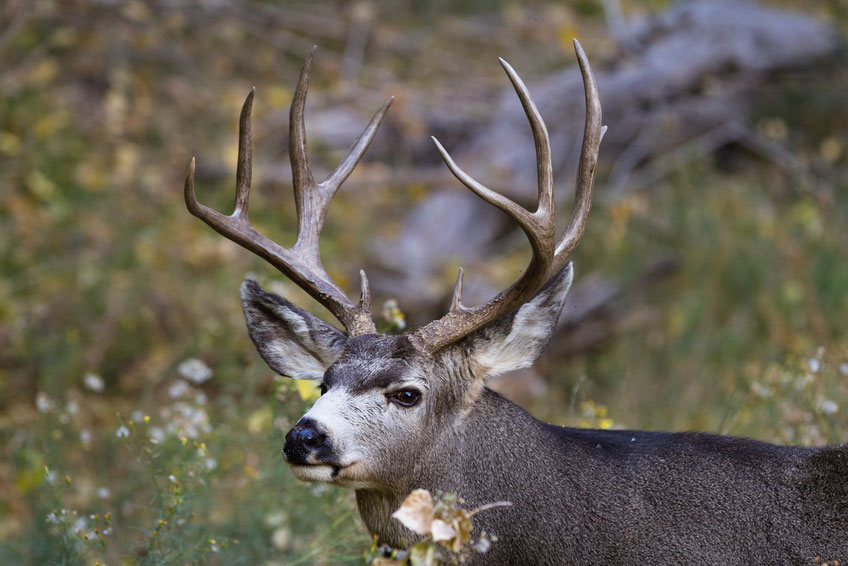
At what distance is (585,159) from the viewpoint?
395 cm

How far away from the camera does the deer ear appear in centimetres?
404

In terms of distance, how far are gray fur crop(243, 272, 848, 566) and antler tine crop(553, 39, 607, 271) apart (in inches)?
4.2

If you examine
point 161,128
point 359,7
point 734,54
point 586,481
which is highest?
point 586,481

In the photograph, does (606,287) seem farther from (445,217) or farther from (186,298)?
(186,298)

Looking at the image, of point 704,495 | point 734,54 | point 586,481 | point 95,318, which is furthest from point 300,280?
point 734,54

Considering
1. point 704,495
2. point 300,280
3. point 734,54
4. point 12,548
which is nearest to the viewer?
point 704,495

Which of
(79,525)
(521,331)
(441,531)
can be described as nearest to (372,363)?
(521,331)

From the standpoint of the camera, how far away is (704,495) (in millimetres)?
3779

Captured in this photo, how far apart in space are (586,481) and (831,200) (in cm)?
629

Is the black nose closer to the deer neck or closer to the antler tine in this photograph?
the deer neck

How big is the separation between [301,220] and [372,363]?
0.98 metres

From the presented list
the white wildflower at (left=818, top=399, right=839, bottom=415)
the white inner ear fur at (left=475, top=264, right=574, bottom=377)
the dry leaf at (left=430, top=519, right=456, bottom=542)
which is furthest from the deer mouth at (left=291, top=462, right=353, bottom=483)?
the white wildflower at (left=818, top=399, right=839, bottom=415)

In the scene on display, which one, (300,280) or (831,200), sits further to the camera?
(831,200)

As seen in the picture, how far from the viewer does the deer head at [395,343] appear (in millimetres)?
3660
